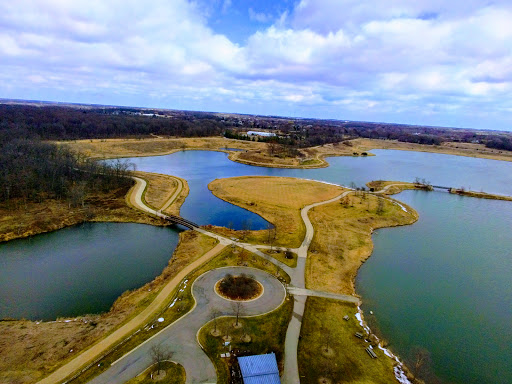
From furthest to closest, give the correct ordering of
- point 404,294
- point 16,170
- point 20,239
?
1. point 16,170
2. point 20,239
3. point 404,294

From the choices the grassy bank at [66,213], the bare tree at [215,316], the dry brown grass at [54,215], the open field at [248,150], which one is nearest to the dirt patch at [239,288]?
the bare tree at [215,316]

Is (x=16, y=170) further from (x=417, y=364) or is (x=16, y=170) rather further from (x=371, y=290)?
(x=417, y=364)

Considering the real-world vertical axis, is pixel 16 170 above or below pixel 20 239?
above

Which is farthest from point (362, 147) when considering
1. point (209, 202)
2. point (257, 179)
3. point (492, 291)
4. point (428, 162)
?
point (492, 291)

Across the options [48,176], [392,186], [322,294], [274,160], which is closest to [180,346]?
[322,294]

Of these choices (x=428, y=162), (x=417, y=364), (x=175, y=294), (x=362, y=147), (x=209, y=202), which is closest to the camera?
(x=417, y=364)

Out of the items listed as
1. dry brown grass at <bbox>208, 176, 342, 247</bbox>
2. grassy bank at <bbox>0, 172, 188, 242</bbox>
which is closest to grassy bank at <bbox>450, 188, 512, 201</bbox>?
dry brown grass at <bbox>208, 176, 342, 247</bbox>
